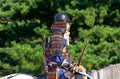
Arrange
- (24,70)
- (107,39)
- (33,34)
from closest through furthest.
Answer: (24,70) → (107,39) → (33,34)


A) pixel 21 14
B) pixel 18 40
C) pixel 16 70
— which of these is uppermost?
pixel 21 14

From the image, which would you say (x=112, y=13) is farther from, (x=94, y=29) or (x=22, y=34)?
(x=22, y=34)

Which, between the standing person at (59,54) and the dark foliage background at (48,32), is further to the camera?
the dark foliage background at (48,32)

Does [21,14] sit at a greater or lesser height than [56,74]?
greater

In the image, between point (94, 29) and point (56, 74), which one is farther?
point (94, 29)

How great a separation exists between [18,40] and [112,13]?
174 cm

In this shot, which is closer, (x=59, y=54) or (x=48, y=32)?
(x=59, y=54)

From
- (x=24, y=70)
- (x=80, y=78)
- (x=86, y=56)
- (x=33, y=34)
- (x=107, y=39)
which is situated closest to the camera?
(x=80, y=78)

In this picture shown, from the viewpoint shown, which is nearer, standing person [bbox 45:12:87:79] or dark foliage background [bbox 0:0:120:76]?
standing person [bbox 45:12:87:79]

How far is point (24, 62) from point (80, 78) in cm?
330

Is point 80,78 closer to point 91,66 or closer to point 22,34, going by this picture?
point 91,66

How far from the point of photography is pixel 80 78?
3.29m

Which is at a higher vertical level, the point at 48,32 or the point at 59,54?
A: the point at 48,32

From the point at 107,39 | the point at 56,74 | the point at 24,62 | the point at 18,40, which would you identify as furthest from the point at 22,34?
the point at 56,74
